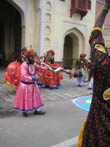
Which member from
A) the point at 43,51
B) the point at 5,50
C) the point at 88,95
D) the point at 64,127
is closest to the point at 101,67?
the point at 64,127

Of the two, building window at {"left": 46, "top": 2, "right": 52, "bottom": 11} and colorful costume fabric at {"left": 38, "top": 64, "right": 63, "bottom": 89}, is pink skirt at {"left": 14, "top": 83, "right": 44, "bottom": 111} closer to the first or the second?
colorful costume fabric at {"left": 38, "top": 64, "right": 63, "bottom": 89}

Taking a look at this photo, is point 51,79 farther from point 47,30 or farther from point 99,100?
point 99,100

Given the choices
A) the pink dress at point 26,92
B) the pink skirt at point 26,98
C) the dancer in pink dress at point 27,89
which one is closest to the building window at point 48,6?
Answer: the dancer in pink dress at point 27,89

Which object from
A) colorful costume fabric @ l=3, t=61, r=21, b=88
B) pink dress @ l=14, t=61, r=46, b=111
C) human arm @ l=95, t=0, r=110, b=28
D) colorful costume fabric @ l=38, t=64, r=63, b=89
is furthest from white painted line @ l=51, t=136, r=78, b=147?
colorful costume fabric @ l=38, t=64, r=63, b=89

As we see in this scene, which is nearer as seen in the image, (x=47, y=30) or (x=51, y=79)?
(x=51, y=79)

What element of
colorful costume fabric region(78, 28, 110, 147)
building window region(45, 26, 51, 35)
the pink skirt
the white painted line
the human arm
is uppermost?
building window region(45, 26, 51, 35)

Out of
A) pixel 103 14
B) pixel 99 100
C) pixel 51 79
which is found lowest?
pixel 51 79

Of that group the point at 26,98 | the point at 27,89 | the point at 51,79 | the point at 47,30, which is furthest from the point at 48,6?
the point at 26,98

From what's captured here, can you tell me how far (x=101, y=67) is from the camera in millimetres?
1674

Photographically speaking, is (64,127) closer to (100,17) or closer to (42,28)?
(100,17)

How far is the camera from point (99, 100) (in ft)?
5.98

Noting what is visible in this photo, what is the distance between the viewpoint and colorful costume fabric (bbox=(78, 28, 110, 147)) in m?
1.68

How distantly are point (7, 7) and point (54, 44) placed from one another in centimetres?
773

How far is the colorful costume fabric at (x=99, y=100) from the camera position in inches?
66.3
